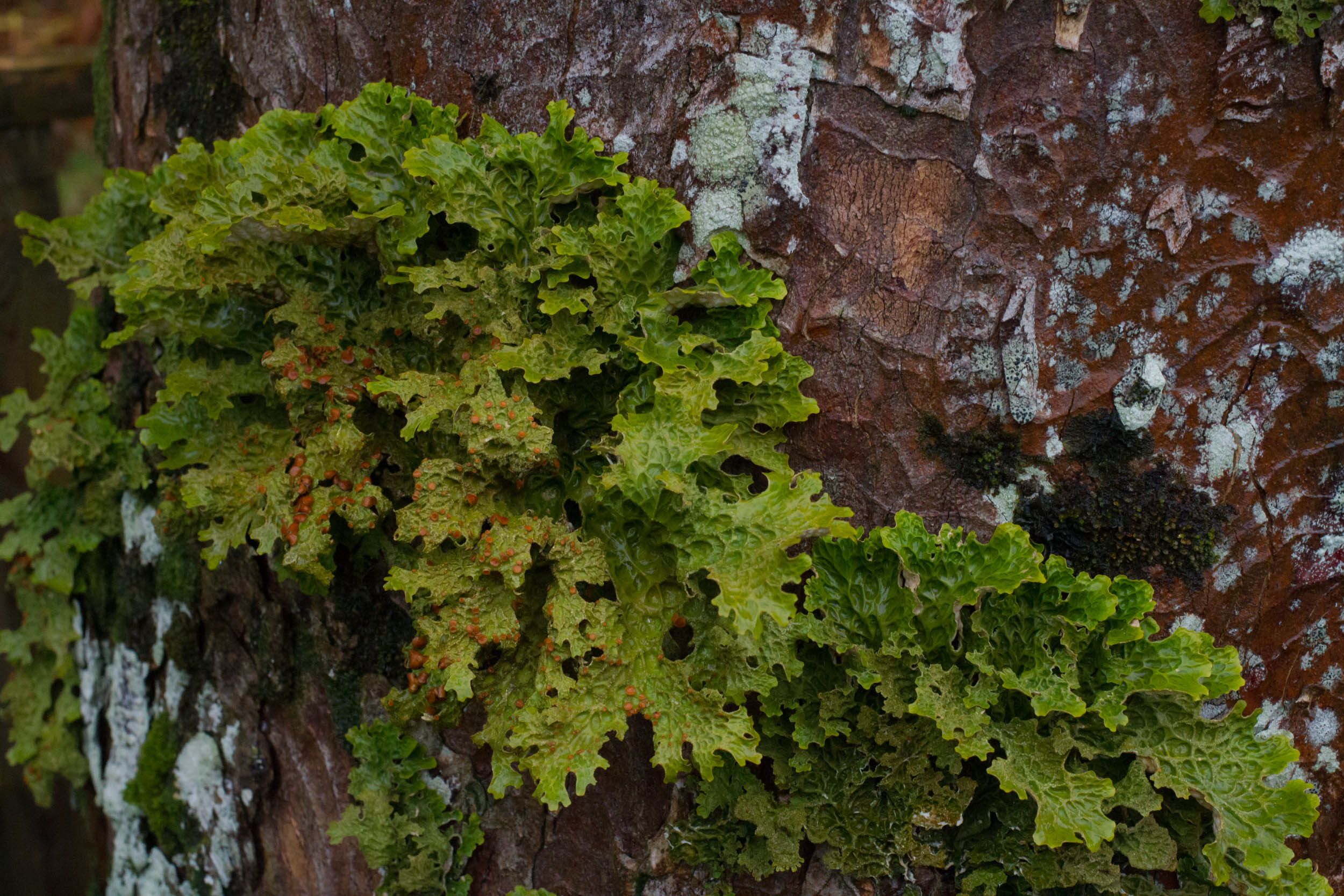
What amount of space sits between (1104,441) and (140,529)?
96.4 inches

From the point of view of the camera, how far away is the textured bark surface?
152cm

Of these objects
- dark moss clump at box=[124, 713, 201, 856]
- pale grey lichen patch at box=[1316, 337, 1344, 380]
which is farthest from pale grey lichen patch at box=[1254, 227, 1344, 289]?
dark moss clump at box=[124, 713, 201, 856]

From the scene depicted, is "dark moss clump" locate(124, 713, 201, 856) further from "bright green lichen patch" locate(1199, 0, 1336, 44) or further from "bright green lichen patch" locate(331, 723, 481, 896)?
"bright green lichen patch" locate(1199, 0, 1336, 44)

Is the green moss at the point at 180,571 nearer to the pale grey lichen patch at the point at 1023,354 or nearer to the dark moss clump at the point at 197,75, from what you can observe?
the dark moss clump at the point at 197,75

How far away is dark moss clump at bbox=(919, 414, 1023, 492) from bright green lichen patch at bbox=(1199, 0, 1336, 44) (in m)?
0.76

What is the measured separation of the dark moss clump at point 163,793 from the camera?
246cm

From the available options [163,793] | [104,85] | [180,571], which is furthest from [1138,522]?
[104,85]

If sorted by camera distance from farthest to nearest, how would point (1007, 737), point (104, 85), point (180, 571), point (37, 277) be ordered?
point (37, 277), point (104, 85), point (180, 571), point (1007, 737)

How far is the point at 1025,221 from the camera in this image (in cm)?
157

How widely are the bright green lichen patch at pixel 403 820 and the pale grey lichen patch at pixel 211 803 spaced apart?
0.56m

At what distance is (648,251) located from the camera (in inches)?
65.2

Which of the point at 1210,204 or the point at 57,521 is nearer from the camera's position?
→ the point at 1210,204

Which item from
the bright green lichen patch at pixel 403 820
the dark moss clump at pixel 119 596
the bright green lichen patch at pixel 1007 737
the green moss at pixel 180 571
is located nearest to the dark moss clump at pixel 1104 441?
the bright green lichen patch at pixel 1007 737

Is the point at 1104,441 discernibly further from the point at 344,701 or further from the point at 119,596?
the point at 119,596
